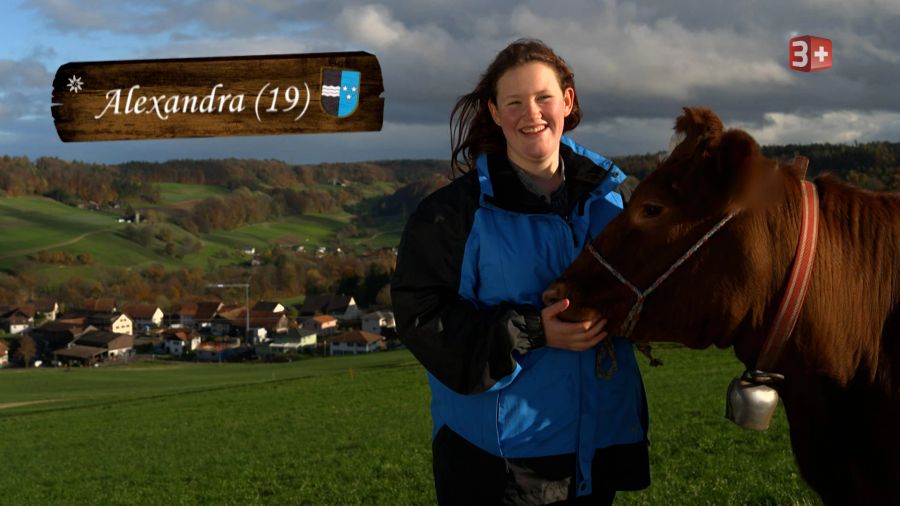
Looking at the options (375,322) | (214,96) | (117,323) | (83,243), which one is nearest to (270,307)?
(117,323)

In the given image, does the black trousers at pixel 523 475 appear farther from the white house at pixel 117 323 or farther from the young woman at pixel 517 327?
the white house at pixel 117 323

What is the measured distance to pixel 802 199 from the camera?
112 inches

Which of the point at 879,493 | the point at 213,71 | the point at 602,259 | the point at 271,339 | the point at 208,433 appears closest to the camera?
the point at 879,493

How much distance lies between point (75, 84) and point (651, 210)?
19.3 ft

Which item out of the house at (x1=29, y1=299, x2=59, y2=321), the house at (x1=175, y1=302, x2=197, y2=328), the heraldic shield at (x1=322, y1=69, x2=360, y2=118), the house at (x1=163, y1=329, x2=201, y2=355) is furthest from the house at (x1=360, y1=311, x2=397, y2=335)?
the heraldic shield at (x1=322, y1=69, x2=360, y2=118)

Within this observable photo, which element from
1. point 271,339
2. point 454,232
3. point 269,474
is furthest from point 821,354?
point 271,339

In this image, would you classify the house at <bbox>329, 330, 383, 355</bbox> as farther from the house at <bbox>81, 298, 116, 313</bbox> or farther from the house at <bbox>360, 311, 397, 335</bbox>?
the house at <bbox>81, 298, 116, 313</bbox>

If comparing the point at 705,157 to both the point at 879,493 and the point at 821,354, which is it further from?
the point at 879,493

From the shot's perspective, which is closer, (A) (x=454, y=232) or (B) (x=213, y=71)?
(A) (x=454, y=232)

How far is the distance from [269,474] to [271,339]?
99.2 meters

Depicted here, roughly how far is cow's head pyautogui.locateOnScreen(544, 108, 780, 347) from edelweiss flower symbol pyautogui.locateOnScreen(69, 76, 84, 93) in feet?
18.4

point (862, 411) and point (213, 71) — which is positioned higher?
point (213, 71)

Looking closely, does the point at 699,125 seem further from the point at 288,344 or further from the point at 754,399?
the point at 288,344

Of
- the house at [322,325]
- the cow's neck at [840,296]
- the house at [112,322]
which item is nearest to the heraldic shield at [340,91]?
the cow's neck at [840,296]
